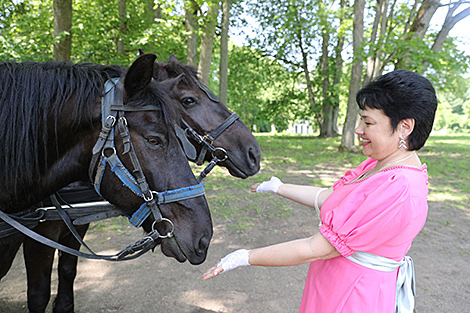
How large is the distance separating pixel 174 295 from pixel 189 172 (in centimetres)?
225

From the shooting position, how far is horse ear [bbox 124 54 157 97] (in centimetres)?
148

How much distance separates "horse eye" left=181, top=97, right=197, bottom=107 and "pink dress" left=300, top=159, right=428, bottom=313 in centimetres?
158

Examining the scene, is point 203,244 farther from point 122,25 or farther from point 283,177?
point 122,25

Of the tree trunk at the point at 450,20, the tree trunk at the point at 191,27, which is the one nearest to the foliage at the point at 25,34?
the tree trunk at the point at 191,27

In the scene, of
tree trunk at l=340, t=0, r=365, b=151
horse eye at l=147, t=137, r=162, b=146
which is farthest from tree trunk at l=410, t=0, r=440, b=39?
horse eye at l=147, t=137, r=162, b=146

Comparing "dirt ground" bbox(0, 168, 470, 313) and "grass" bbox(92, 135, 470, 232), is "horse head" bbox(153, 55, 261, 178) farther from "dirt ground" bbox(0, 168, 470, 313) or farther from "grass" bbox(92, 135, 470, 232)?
"grass" bbox(92, 135, 470, 232)

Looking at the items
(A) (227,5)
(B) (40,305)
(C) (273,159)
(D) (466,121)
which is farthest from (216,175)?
(D) (466,121)

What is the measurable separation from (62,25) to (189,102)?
663cm

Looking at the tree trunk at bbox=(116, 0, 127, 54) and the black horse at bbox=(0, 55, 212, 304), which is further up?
the tree trunk at bbox=(116, 0, 127, 54)

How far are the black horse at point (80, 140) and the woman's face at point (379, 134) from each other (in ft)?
3.14

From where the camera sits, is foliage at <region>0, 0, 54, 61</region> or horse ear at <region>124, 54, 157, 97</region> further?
foliage at <region>0, 0, 54, 61</region>

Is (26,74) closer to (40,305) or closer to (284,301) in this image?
(40,305)

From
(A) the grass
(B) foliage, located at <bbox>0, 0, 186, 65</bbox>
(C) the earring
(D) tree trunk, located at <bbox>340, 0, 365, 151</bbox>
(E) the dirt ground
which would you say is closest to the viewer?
(C) the earring

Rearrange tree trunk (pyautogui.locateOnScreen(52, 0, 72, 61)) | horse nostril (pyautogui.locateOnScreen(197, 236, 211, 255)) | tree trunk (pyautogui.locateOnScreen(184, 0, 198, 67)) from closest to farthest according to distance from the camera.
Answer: horse nostril (pyautogui.locateOnScreen(197, 236, 211, 255)), tree trunk (pyautogui.locateOnScreen(52, 0, 72, 61)), tree trunk (pyautogui.locateOnScreen(184, 0, 198, 67))
